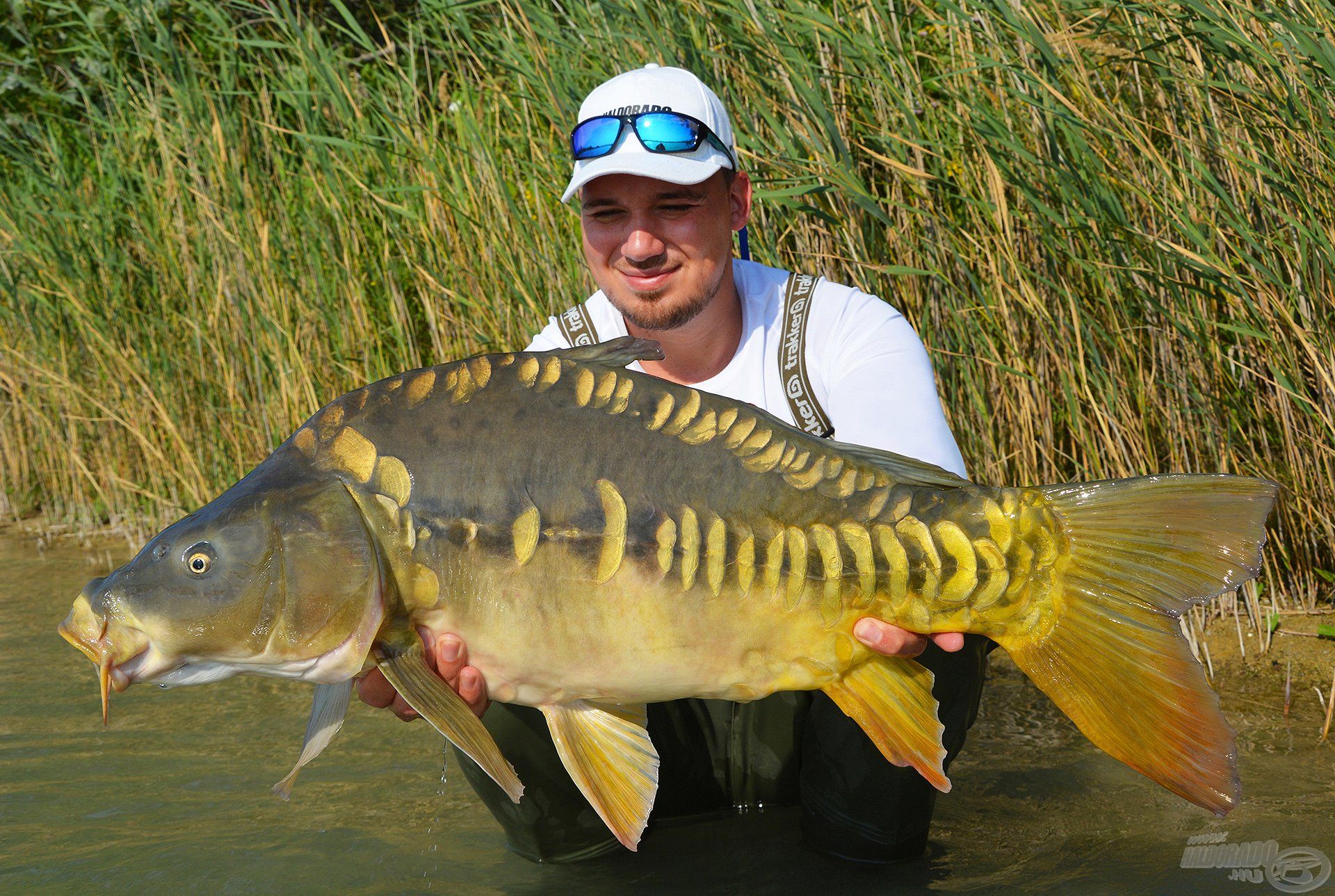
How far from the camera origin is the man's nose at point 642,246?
8.39 ft

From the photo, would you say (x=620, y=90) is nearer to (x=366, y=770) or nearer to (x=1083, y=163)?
(x=1083, y=163)

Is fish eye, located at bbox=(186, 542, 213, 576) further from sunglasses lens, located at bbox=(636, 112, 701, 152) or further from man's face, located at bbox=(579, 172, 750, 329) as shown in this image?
sunglasses lens, located at bbox=(636, 112, 701, 152)

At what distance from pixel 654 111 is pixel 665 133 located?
0.20 feet

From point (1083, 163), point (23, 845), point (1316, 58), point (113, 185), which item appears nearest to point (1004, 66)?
point (1083, 163)

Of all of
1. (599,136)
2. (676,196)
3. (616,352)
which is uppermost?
(599,136)

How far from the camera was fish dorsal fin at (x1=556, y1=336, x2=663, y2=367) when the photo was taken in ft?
6.31

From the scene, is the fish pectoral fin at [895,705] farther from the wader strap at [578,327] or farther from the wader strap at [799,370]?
the wader strap at [578,327]

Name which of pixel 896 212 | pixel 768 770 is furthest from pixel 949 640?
pixel 896 212

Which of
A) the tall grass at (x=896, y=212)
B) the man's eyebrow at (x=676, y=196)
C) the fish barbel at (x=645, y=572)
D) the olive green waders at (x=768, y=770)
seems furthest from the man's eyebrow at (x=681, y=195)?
the olive green waders at (x=768, y=770)

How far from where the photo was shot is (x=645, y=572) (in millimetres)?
1794

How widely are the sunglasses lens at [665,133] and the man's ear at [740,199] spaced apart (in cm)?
21

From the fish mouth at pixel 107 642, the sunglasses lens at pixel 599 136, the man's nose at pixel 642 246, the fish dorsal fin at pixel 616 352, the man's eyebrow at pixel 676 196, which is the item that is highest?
the sunglasses lens at pixel 599 136

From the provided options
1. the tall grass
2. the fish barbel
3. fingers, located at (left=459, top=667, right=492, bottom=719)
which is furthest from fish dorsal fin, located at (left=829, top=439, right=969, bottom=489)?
the tall grass

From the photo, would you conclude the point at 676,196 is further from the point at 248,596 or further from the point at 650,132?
the point at 248,596
